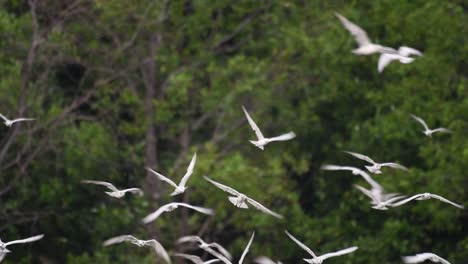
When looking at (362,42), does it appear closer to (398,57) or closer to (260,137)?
(398,57)

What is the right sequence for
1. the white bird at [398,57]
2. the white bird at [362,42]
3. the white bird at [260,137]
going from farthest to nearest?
the white bird at [398,57] < the white bird at [260,137] < the white bird at [362,42]

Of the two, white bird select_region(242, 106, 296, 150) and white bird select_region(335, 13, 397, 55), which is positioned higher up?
white bird select_region(335, 13, 397, 55)

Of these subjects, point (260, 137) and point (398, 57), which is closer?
point (398, 57)

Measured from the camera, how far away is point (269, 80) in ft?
84.7

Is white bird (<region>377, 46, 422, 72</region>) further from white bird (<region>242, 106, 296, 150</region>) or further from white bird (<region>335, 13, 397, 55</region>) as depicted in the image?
white bird (<region>242, 106, 296, 150</region>)

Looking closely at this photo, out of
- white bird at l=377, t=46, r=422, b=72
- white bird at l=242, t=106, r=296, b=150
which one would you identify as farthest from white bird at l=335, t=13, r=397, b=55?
white bird at l=242, t=106, r=296, b=150

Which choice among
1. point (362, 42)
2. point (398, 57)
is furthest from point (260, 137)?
point (398, 57)

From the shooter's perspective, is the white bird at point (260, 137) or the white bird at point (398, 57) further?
the white bird at point (398, 57)

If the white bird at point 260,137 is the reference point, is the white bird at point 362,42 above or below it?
above

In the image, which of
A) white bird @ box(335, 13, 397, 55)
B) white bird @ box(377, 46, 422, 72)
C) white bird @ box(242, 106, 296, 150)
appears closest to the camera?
white bird @ box(335, 13, 397, 55)

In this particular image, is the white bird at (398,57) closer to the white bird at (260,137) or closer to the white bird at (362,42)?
the white bird at (362,42)

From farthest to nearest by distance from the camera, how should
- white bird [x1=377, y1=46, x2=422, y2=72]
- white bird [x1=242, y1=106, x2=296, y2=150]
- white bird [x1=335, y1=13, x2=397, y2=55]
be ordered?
white bird [x1=377, y1=46, x2=422, y2=72] < white bird [x1=242, y1=106, x2=296, y2=150] < white bird [x1=335, y1=13, x2=397, y2=55]

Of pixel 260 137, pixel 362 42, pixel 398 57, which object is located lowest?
pixel 260 137

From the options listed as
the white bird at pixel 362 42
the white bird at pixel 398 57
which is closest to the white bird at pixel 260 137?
the white bird at pixel 362 42
